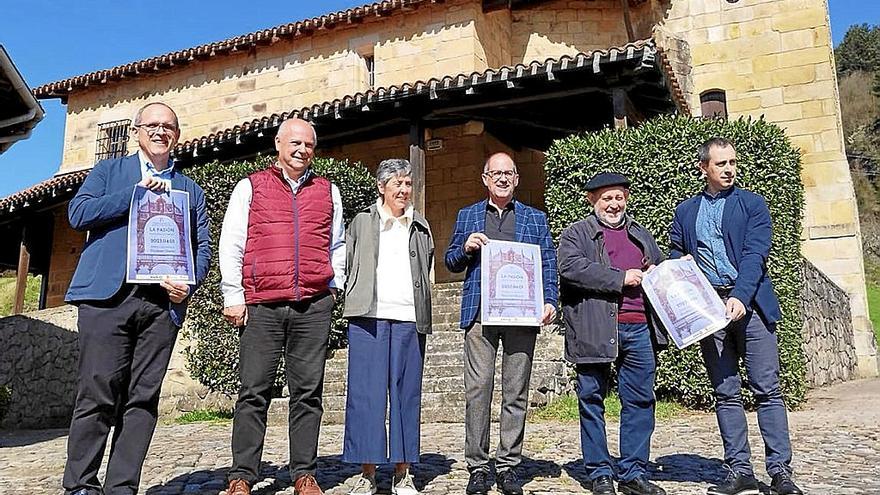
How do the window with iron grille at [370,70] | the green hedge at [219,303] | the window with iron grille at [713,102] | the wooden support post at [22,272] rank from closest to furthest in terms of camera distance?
the green hedge at [219,303], the window with iron grille at [713,102], the wooden support post at [22,272], the window with iron grille at [370,70]

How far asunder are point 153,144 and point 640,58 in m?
6.49

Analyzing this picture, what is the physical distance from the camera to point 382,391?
3.73 metres

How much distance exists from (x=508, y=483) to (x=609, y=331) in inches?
38.5

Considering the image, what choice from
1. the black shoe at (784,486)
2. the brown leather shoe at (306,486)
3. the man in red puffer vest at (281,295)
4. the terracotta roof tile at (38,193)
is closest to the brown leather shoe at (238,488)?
the man in red puffer vest at (281,295)

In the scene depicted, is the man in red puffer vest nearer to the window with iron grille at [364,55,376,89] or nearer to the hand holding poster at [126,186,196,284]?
the hand holding poster at [126,186,196,284]

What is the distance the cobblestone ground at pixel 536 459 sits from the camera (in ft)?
12.8

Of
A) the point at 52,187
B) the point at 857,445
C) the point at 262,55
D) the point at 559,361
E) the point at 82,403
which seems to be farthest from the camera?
the point at 262,55

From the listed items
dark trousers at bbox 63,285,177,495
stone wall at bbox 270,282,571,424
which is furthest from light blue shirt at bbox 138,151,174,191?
stone wall at bbox 270,282,571,424

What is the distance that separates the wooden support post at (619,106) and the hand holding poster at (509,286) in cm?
Answer: 529

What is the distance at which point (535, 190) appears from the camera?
13.4 m

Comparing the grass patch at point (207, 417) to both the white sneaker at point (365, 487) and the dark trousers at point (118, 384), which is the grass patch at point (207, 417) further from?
the dark trousers at point (118, 384)

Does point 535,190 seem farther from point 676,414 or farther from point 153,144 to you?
point 153,144

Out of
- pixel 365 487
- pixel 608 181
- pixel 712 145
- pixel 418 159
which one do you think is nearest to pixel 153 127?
pixel 365 487

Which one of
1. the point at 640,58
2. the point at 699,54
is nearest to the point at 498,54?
the point at 699,54
